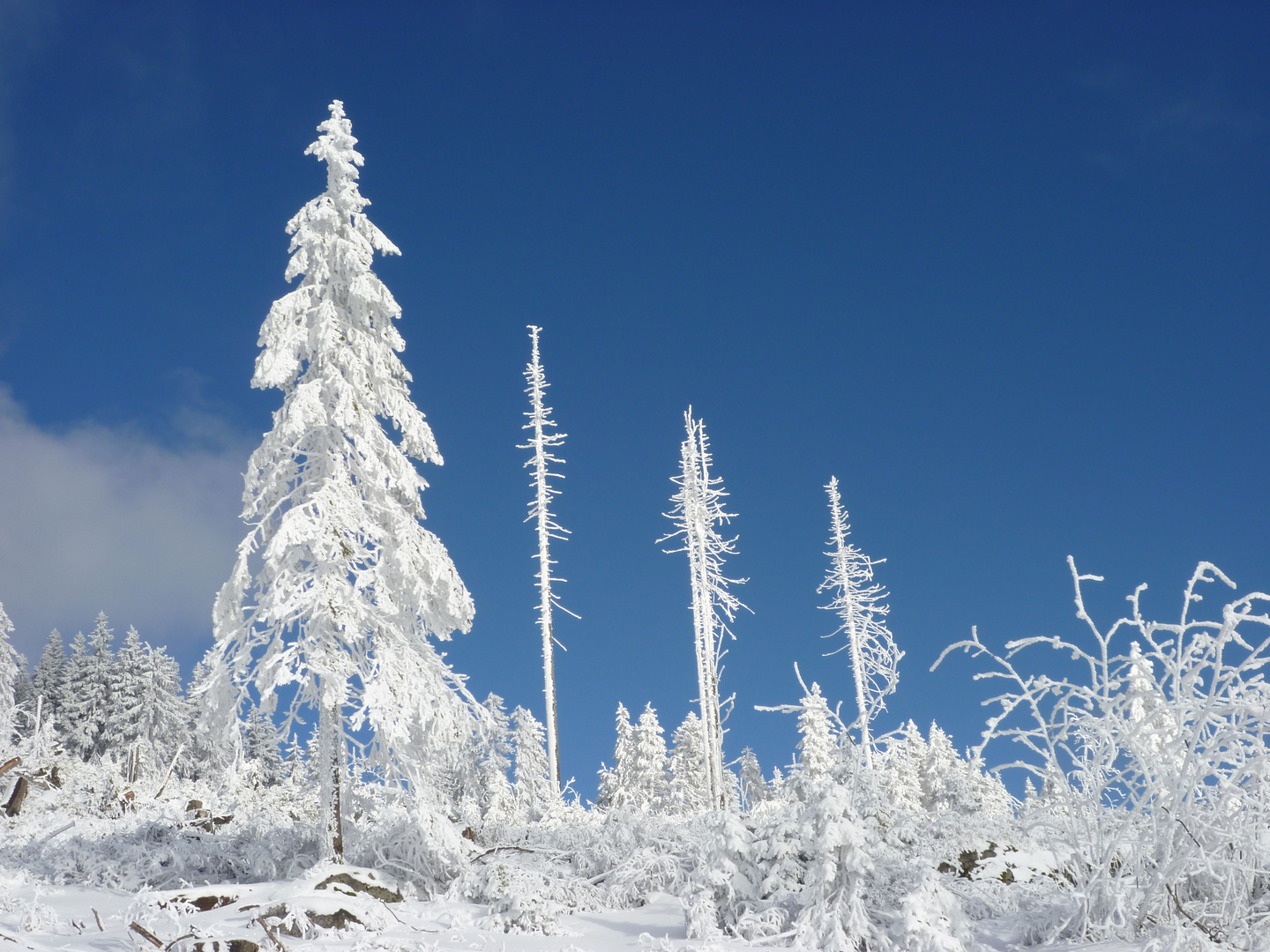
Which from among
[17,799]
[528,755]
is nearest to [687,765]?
[528,755]

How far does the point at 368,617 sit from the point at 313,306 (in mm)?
5203

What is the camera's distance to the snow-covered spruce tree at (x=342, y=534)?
484 inches

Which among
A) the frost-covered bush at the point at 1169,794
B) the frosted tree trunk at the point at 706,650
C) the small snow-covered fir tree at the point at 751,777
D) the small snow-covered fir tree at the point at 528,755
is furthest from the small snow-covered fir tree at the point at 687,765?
the frost-covered bush at the point at 1169,794

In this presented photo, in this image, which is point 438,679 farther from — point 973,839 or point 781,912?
point 973,839

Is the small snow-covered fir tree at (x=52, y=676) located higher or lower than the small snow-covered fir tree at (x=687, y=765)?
higher

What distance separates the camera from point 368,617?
12.7m

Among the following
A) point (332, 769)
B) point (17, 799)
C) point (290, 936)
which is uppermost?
point (17, 799)

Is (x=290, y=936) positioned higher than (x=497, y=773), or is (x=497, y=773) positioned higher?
(x=497, y=773)

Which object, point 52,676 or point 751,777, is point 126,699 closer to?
point 52,676

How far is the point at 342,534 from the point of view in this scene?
1262 cm

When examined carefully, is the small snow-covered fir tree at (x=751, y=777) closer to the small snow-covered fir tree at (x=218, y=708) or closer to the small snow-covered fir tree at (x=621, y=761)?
the small snow-covered fir tree at (x=621, y=761)

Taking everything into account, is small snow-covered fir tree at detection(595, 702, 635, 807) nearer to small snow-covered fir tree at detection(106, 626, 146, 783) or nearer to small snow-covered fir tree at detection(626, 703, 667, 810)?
small snow-covered fir tree at detection(626, 703, 667, 810)

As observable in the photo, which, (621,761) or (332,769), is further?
(621,761)

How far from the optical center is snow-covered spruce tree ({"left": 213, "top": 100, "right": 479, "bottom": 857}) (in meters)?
12.3
